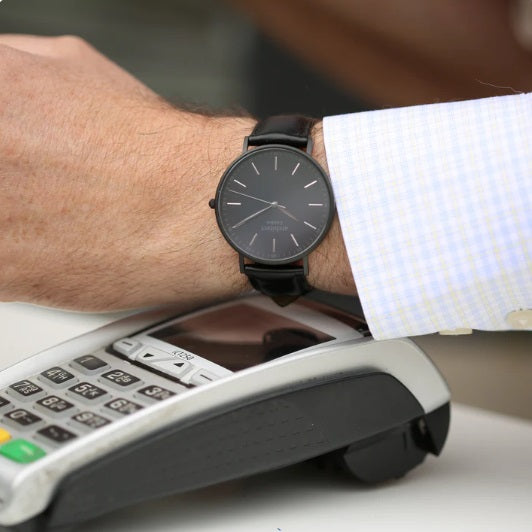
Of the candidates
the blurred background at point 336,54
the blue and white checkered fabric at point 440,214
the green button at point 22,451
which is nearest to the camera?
the green button at point 22,451

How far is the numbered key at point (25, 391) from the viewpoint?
464 millimetres

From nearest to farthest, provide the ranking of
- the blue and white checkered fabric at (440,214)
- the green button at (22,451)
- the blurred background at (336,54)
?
the green button at (22,451)
the blue and white checkered fabric at (440,214)
the blurred background at (336,54)

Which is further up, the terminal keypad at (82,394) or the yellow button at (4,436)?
the terminal keypad at (82,394)

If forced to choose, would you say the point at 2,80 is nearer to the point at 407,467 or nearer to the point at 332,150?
the point at 332,150

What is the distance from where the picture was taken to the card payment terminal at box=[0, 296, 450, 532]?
40 cm

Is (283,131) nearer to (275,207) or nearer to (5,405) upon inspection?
(275,207)

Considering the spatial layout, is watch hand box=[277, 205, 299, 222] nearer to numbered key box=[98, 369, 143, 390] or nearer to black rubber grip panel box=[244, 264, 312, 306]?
black rubber grip panel box=[244, 264, 312, 306]

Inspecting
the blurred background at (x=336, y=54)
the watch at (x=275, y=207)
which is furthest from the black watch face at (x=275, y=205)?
the blurred background at (x=336, y=54)

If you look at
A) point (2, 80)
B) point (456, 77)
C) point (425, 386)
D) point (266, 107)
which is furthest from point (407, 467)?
point (266, 107)

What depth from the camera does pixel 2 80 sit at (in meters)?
0.58

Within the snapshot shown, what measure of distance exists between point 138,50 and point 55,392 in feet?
3.71

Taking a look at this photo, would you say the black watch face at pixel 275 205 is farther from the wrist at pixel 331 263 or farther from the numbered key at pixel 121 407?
the numbered key at pixel 121 407

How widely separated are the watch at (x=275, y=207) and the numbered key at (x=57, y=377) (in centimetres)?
13

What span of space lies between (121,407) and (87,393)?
33 millimetres
